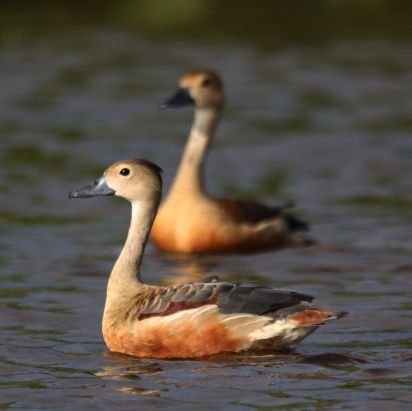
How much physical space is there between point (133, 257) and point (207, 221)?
3702 millimetres

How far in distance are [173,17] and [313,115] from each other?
665 centimetres

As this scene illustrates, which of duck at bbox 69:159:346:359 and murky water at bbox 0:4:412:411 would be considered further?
duck at bbox 69:159:346:359

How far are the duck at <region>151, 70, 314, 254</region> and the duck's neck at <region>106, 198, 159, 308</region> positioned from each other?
338 centimetres

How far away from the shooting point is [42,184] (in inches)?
680

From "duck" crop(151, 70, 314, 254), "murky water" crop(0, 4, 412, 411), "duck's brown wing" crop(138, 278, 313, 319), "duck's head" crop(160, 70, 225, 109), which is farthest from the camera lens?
"duck's head" crop(160, 70, 225, 109)

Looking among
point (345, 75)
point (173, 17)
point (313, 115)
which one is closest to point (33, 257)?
point (313, 115)

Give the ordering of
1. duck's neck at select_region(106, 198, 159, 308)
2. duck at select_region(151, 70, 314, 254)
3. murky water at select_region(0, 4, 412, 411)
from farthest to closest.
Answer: duck at select_region(151, 70, 314, 254)
duck's neck at select_region(106, 198, 159, 308)
murky water at select_region(0, 4, 412, 411)

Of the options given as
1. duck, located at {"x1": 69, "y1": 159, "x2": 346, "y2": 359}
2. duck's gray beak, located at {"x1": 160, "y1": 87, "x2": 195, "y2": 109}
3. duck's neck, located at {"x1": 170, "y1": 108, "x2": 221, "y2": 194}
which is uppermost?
duck's gray beak, located at {"x1": 160, "y1": 87, "x2": 195, "y2": 109}

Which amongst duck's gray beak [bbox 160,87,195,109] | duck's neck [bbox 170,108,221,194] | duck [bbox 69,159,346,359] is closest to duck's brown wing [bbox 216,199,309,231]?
duck's neck [bbox 170,108,221,194]

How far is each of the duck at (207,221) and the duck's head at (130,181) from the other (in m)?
3.47

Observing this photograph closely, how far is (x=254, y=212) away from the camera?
14445mm

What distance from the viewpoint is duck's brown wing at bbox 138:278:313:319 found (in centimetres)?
973

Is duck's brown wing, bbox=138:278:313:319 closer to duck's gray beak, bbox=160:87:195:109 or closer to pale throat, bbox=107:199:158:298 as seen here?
pale throat, bbox=107:199:158:298

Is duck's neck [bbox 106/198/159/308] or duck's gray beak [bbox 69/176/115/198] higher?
duck's gray beak [bbox 69/176/115/198]
